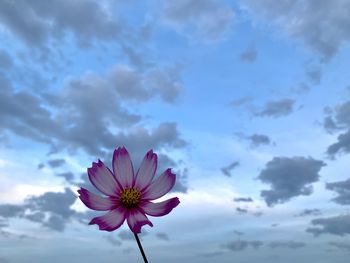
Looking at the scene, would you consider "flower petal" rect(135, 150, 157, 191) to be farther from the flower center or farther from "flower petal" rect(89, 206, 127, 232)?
"flower petal" rect(89, 206, 127, 232)

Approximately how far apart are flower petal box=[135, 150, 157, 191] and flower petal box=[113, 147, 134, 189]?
60mm

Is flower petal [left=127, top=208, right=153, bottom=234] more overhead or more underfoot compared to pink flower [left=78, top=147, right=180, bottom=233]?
more underfoot

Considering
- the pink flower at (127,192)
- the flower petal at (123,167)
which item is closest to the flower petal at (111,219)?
the pink flower at (127,192)

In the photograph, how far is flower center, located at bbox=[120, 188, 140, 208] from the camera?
290 centimetres

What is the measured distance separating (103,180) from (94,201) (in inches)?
9.8

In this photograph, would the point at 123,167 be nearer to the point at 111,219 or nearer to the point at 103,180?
the point at 103,180

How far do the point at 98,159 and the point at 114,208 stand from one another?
423mm

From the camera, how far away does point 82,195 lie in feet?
9.11

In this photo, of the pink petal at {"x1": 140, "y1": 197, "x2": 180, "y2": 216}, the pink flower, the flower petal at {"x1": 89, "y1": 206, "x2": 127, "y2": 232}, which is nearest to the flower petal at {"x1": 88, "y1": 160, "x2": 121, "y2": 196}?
the pink flower

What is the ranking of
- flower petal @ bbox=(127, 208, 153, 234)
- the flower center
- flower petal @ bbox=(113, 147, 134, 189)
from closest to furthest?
1. flower petal @ bbox=(127, 208, 153, 234)
2. the flower center
3. flower petal @ bbox=(113, 147, 134, 189)

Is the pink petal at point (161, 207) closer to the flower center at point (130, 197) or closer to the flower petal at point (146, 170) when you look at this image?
the flower center at point (130, 197)

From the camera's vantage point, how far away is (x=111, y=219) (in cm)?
273

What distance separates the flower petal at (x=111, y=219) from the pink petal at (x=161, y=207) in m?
0.18

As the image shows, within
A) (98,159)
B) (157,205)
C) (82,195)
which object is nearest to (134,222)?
(157,205)
